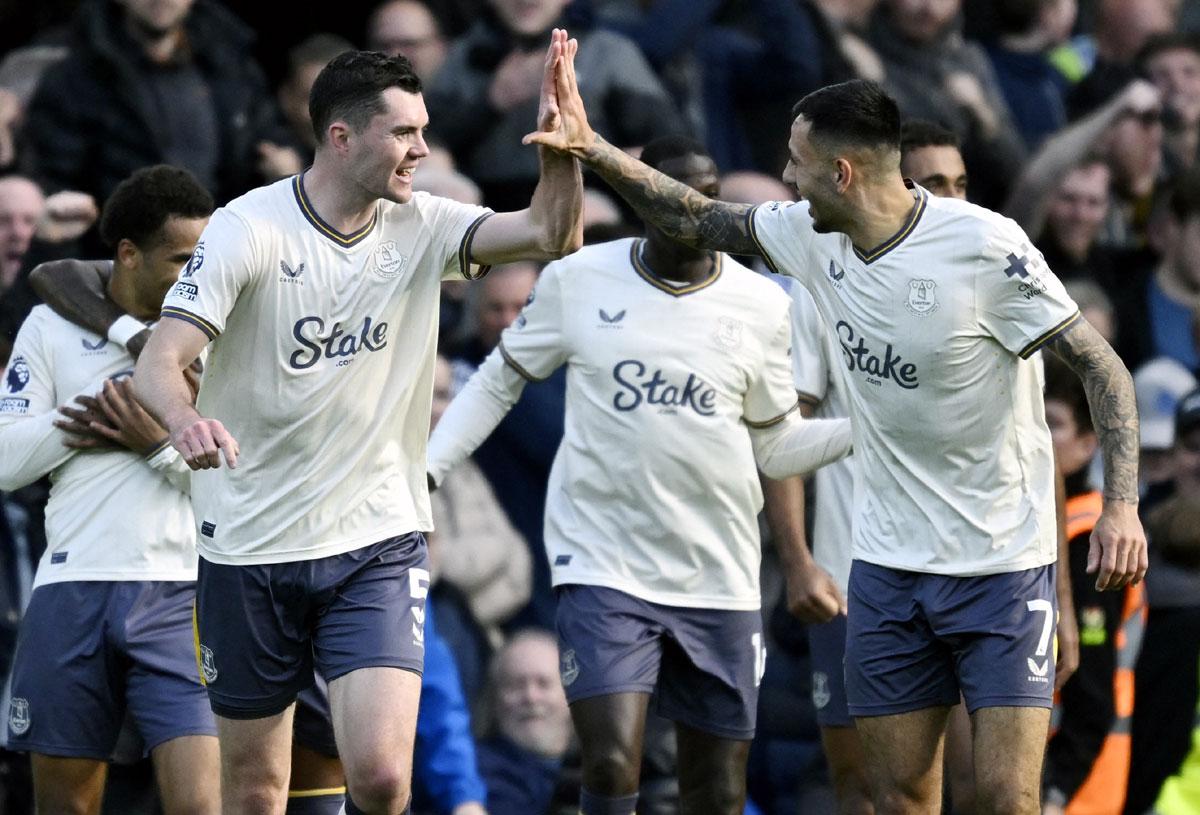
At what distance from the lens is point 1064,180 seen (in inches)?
466

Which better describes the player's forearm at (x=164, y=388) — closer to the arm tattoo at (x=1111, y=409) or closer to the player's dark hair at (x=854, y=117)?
the player's dark hair at (x=854, y=117)

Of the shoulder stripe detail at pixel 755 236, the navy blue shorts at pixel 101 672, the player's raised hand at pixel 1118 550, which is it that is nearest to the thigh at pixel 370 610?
the navy blue shorts at pixel 101 672

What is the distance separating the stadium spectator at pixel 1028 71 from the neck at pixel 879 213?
6.13 metres

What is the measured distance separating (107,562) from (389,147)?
1937 millimetres

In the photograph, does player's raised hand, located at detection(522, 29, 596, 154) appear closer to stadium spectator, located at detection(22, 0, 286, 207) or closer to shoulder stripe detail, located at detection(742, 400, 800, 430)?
shoulder stripe detail, located at detection(742, 400, 800, 430)

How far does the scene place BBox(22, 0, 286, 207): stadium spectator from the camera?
1015 centimetres

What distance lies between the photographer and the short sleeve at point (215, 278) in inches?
261

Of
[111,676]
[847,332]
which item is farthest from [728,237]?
[111,676]

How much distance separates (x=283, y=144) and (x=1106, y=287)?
4392mm

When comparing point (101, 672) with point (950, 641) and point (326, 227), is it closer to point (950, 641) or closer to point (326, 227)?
point (326, 227)

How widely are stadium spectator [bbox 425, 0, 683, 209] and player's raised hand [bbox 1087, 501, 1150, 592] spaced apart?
15.4ft

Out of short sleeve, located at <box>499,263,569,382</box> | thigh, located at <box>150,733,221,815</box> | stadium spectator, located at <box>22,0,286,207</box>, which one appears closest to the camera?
thigh, located at <box>150,733,221,815</box>

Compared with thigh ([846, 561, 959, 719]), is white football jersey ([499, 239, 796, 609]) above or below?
above

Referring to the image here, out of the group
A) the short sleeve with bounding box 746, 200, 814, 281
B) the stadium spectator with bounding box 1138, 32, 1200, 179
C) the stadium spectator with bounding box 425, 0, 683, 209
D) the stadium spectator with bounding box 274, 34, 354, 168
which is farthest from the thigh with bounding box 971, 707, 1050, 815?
the stadium spectator with bounding box 1138, 32, 1200, 179
